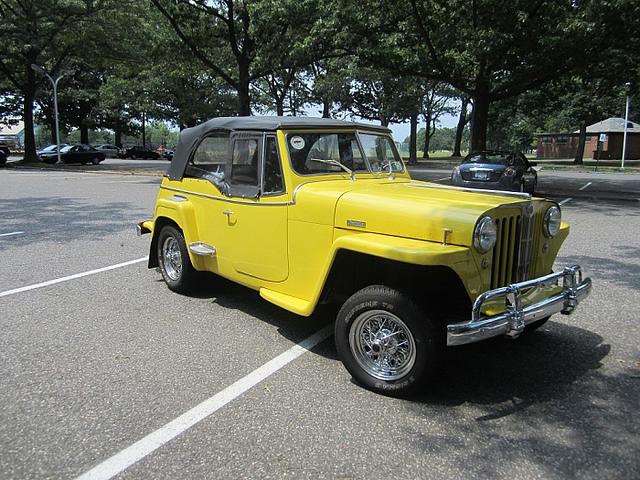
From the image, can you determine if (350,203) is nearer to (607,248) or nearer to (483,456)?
(483,456)

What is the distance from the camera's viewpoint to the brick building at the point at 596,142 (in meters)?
44.8

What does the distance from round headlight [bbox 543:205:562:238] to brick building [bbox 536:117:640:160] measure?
42.5m

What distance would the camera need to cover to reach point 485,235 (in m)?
3.22

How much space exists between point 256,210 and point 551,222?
2.31 m

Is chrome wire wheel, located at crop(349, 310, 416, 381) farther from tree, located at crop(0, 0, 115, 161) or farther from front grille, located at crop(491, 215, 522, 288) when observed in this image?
tree, located at crop(0, 0, 115, 161)

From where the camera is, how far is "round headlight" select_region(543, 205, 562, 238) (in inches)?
151

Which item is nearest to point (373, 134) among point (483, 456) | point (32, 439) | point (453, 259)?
point (453, 259)

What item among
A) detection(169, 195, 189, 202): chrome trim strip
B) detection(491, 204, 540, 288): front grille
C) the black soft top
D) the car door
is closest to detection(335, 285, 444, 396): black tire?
detection(491, 204, 540, 288): front grille

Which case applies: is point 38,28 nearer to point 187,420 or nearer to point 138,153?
point 138,153

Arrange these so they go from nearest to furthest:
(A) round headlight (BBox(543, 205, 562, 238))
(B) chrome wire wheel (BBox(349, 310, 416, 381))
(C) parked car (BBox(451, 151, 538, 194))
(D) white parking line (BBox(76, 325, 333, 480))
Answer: (D) white parking line (BBox(76, 325, 333, 480))
(B) chrome wire wheel (BBox(349, 310, 416, 381))
(A) round headlight (BBox(543, 205, 562, 238))
(C) parked car (BBox(451, 151, 538, 194))

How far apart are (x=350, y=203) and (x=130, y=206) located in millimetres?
9875

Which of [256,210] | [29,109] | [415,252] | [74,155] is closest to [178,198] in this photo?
[256,210]

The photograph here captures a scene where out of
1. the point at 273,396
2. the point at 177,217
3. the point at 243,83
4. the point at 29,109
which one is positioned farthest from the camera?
the point at 29,109

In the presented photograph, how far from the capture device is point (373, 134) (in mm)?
4824
